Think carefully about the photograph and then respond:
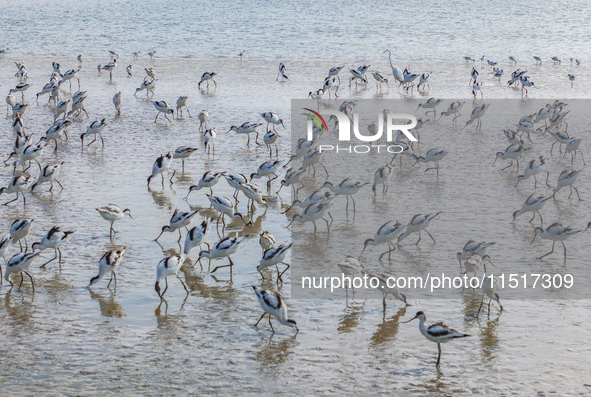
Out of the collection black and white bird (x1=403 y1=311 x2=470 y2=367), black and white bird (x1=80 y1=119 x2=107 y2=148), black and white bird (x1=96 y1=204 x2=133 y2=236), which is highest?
black and white bird (x1=80 y1=119 x2=107 y2=148)

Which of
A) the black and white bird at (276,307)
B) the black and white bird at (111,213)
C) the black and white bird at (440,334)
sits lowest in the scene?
the black and white bird at (440,334)

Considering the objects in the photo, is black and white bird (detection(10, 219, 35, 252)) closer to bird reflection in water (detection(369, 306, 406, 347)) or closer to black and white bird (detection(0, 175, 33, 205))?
black and white bird (detection(0, 175, 33, 205))

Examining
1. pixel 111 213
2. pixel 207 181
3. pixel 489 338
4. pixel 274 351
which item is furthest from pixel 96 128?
pixel 489 338

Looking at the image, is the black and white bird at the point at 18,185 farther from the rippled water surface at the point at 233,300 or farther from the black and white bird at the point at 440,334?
the black and white bird at the point at 440,334

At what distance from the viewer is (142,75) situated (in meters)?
27.0

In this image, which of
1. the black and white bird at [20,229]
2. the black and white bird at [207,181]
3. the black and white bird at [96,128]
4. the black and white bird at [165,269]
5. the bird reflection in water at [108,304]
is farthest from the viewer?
the black and white bird at [96,128]

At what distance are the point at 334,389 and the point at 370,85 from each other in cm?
1954

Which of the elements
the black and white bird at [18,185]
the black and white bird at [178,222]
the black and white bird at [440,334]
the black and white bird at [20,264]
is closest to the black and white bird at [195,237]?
the black and white bird at [178,222]

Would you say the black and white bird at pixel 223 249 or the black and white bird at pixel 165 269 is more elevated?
the black and white bird at pixel 223 249

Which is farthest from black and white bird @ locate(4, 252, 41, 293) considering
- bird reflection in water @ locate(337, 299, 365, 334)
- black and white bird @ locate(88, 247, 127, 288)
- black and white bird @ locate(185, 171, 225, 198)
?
black and white bird @ locate(185, 171, 225, 198)

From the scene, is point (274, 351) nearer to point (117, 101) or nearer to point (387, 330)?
point (387, 330)

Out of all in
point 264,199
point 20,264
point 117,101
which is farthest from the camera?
point 117,101

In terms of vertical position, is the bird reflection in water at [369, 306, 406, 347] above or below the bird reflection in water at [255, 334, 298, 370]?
above

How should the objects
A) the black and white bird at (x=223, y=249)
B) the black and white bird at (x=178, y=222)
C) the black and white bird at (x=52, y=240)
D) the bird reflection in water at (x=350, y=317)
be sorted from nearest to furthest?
the bird reflection in water at (x=350, y=317) → the black and white bird at (x=223, y=249) → the black and white bird at (x=52, y=240) → the black and white bird at (x=178, y=222)
